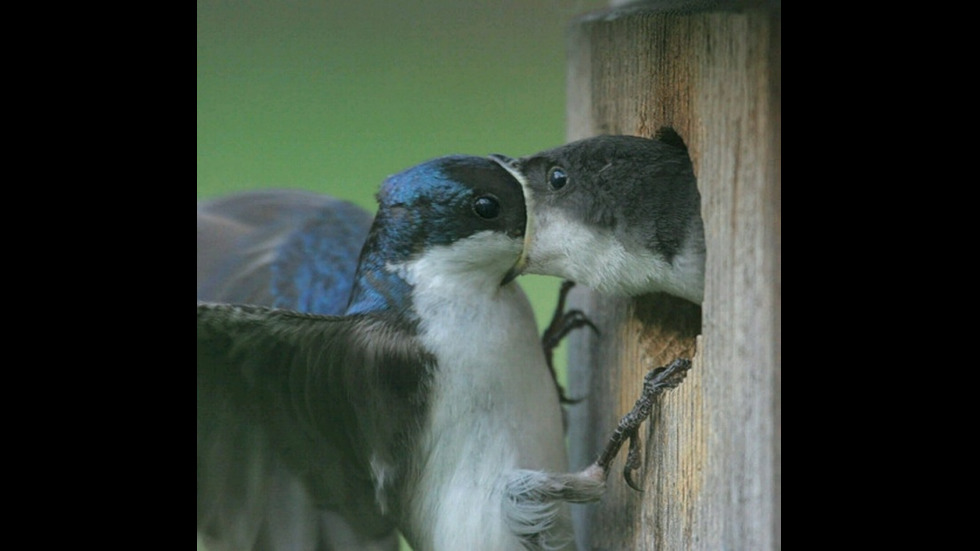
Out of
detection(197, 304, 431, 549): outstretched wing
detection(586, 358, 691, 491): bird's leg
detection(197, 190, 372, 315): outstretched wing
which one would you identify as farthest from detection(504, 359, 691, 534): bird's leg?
detection(197, 190, 372, 315): outstretched wing

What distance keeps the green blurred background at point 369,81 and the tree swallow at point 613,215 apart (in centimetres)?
5

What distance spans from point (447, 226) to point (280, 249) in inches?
16.3

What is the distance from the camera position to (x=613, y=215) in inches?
41.7

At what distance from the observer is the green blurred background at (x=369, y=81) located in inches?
41.6

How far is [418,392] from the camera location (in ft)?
3.56

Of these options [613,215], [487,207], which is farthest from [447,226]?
[613,215]

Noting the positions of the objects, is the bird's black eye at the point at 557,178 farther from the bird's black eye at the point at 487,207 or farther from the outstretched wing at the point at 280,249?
the outstretched wing at the point at 280,249

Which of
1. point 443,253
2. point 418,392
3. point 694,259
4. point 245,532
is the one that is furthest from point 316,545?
point 694,259

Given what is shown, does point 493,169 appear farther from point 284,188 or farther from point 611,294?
point 284,188

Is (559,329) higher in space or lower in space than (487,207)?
lower

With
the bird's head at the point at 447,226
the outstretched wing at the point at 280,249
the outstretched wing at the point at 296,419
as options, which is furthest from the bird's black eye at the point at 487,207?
the outstretched wing at the point at 280,249

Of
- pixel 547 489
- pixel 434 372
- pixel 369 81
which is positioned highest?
pixel 369 81

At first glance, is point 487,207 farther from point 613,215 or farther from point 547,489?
point 547,489

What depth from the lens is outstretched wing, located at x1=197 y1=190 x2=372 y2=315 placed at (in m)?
1.33
